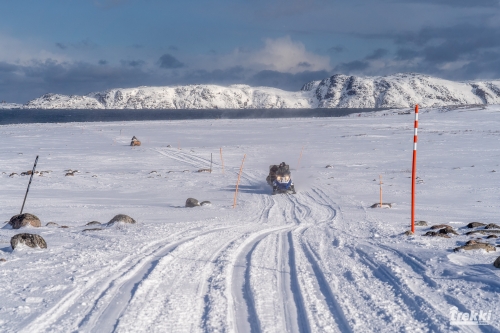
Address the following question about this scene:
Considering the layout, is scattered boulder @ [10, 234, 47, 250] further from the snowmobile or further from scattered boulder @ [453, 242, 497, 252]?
the snowmobile

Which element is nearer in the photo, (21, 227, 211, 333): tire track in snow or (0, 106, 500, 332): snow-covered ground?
(21, 227, 211, 333): tire track in snow

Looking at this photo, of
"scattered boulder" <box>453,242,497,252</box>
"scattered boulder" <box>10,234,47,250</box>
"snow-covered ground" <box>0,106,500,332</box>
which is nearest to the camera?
"snow-covered ground" <box>0,106,500,332</box>

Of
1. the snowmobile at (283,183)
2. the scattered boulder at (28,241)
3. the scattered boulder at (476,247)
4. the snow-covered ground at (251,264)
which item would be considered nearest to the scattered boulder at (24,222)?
the snow-covered ground at (251,264)

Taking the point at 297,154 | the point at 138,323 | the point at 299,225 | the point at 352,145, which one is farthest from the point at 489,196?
the point at 352,145

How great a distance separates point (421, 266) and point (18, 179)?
2108 cm

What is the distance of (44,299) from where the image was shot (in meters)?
5.76

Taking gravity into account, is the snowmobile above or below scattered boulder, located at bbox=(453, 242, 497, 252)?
below

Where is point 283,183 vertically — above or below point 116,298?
below

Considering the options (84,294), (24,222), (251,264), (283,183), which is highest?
(84,294)

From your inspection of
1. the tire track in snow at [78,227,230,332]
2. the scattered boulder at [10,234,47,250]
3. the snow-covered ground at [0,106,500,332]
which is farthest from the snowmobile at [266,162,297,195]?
the scattered boulder at [10,234,47,250]

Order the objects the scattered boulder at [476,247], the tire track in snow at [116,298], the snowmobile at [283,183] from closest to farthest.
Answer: the tire track in snow at [116,298], the scattered boulder at [476,247], the snowmobile at [283,183]

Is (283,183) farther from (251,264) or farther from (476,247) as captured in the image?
(251,264)

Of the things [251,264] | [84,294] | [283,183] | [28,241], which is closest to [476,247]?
[251,264]

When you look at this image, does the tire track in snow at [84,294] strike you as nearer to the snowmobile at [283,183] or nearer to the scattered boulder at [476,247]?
the scattered boulder at [476,247]
